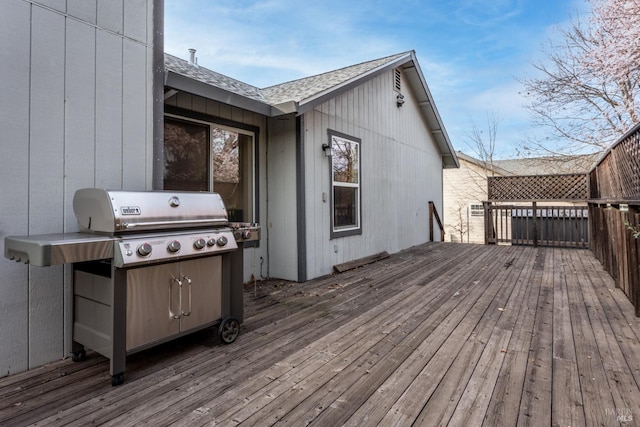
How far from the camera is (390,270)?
580 centimetres

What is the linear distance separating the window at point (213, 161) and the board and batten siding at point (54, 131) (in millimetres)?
1063

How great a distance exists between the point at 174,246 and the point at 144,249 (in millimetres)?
218

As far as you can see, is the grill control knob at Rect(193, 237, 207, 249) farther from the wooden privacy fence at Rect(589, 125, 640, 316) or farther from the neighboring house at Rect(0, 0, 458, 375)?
the wooden privacy fence at Rect(589, 125, 640, 316)

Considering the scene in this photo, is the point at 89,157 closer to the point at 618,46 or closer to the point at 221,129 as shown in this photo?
the point at 221,129

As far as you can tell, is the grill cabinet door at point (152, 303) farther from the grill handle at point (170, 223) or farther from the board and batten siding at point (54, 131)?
the board and batten siding at point (54, 131)

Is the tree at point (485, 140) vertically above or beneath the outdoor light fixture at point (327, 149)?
above

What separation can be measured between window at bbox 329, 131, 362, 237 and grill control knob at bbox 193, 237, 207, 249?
11.0ft

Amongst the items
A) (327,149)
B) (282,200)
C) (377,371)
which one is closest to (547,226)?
(327,149)

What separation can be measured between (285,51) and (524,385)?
37.1 feet

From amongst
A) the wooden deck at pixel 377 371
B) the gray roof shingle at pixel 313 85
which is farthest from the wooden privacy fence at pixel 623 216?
the gray roof shingle at pixel 313 85

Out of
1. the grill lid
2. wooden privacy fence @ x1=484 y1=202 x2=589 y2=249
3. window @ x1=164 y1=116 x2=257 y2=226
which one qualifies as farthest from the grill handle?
wooden privacy fence @ x1=484 y1=202 x2=589 y2=249

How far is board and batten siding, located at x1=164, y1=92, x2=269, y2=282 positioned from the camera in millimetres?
4332

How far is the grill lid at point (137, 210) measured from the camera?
2074mm

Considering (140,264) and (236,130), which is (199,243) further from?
(236,130)
